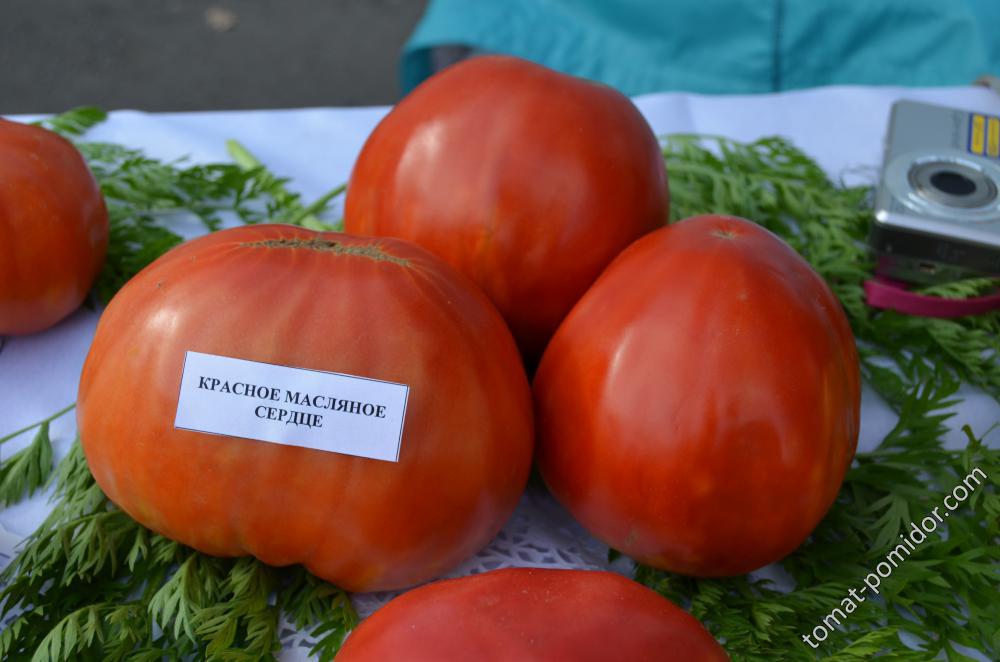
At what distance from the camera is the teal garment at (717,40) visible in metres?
1.40

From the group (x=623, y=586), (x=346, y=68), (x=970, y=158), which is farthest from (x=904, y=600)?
(x=346, y=68)

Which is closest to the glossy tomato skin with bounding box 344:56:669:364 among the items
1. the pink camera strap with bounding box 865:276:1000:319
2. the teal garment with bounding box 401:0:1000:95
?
the pink camera strap with bounding box 865:276:1000:319

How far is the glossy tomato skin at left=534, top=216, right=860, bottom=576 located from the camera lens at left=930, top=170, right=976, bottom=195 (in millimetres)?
345

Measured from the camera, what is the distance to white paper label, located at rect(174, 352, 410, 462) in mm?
551

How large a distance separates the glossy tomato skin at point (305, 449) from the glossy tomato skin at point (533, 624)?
0.09 meters

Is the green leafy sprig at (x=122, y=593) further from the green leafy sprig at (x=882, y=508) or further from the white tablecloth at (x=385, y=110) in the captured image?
the green leafy sprig at (x=882, y=508)

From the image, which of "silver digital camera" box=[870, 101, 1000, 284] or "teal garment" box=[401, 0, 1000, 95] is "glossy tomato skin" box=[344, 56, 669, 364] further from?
"teal garment" box=[401, 0, 1000, 95]

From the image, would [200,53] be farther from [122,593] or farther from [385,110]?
[122,593]

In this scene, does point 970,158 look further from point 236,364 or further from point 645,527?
point 236,364

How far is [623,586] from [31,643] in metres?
0.35

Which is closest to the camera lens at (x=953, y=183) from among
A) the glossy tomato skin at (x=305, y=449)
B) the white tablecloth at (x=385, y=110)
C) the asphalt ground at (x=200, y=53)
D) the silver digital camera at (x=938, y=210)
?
the silver digital camera at (x=938, y=210)

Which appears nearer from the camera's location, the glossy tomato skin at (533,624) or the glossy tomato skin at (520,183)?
the glossy tomato skin at (533,624)

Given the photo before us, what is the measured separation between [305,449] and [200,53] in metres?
1.83

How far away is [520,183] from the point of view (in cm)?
68
